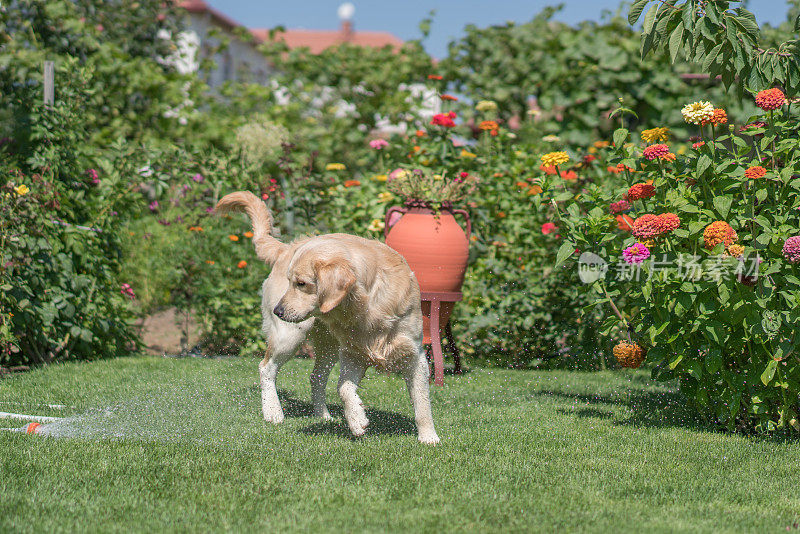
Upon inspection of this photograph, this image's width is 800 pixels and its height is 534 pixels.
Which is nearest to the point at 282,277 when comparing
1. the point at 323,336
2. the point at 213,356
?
the point at 323,336

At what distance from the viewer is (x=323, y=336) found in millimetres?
4840

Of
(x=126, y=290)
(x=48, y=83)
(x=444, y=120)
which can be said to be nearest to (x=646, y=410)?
(x=444, y=120)

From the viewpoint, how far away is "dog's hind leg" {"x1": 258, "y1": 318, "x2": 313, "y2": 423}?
4.69 meters

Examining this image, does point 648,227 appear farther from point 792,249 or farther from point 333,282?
point 333,282

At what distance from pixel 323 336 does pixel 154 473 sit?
5.26 ft

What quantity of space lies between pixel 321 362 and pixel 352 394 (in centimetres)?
95

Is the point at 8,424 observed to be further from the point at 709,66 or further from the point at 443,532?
the point at 709,66

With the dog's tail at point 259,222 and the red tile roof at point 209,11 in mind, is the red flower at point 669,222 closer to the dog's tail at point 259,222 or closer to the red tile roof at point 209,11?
the dog's tail at point 259,222

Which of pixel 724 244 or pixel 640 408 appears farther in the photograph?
pixel 640 408

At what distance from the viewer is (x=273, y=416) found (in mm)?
4703

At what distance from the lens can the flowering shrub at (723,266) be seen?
4.06 metres

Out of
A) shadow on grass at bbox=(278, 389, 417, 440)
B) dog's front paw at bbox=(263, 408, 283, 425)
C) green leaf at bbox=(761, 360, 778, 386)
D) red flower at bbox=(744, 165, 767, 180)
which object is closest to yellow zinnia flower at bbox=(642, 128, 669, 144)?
red flower at bbox=(744, 165, 767, 180)

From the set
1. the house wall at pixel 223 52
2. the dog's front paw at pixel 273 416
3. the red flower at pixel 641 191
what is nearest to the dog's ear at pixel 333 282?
the dog's front paw at pixel 273 416

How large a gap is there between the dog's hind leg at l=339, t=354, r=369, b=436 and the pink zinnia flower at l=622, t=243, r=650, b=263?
1472mm
